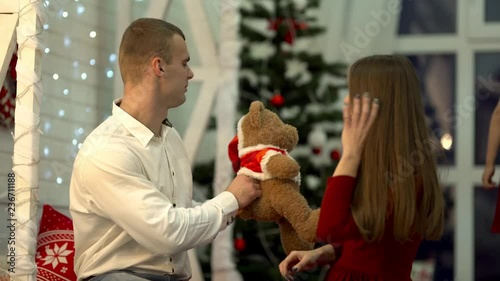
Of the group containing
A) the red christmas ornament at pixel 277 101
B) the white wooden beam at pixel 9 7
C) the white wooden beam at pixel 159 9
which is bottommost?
the red christmas ornament at pixel 277 101

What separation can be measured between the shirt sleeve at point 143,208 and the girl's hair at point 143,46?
28 cm

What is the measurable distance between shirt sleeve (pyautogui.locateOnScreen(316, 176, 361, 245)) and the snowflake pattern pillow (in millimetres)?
1433

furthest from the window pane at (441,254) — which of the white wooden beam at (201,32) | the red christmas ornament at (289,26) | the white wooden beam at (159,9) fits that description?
the white wooden beam at (159,9)

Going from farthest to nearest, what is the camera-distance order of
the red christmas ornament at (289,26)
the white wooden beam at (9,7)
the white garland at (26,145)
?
the red christmas ornament at (289,26)
the white wooden beam at (9,7)
the white garland at (26,145)

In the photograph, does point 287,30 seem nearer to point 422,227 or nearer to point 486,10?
point 486,10

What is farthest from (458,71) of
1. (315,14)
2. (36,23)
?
(36,23)

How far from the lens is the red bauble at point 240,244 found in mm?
4551

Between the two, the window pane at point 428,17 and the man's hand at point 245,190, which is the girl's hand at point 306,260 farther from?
the window pane at point 428,17

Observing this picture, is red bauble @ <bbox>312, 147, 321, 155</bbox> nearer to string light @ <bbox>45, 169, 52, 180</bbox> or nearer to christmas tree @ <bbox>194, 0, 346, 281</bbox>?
christmas tree @ <bbox>194, 0, 346, 281</bbox>

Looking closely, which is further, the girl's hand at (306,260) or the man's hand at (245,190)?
the man's hand at (245,190)

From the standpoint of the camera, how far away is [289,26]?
474 cm

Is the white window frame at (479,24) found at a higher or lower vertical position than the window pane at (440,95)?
higher

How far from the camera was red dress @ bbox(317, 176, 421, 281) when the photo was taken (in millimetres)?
2219

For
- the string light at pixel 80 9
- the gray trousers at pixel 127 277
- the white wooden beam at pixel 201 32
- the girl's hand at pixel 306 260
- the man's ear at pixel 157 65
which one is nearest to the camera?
the girl's hand at pixel 306 260
